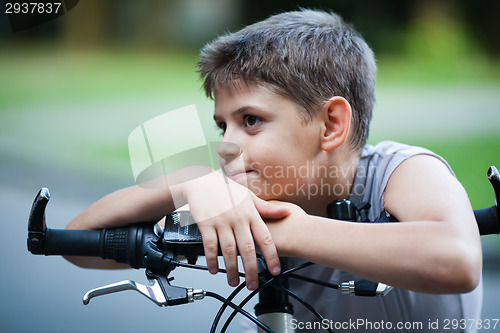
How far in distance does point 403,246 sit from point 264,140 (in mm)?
266

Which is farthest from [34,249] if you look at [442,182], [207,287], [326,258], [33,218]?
[207,287]

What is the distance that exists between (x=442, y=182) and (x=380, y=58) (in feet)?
4.61

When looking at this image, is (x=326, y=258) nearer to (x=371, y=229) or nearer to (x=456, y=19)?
(x=371, y=229)

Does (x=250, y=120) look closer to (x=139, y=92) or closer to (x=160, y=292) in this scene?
(x=160, y=292)

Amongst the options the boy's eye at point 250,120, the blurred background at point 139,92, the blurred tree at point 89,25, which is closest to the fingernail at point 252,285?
the boy's eye at point 250,120

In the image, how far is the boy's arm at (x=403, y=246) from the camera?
1.54 ft

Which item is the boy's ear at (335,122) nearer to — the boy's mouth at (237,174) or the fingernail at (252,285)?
the boy's mouth at (237,174)

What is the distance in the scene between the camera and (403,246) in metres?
0.47

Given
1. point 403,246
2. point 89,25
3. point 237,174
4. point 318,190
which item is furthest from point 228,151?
point 89,25

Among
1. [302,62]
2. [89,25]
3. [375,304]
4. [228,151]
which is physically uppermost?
[89,25]

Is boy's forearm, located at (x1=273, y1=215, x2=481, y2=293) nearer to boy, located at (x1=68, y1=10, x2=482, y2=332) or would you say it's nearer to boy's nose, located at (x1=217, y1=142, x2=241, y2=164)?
boy, located at (x1=68, y1=10, x2=482, y2=332)

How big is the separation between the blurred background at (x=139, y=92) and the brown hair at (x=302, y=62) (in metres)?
0.55

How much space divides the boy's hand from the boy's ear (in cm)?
23

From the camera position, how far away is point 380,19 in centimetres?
188
